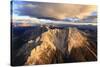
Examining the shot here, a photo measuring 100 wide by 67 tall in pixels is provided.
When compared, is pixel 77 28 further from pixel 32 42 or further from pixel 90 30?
pixel 32 42

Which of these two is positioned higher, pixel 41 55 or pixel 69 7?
pixel 69 7

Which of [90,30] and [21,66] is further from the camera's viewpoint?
[90,30]

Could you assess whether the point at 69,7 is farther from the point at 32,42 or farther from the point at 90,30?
the point at 32,42

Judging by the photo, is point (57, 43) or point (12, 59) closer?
point (12, 59)

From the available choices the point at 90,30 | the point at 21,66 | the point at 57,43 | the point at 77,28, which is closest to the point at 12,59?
the point at 21,66

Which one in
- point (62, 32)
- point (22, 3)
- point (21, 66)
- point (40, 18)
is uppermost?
point (22, 3)

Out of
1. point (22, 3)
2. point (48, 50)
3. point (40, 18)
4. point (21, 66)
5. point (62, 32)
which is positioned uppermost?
point (22, 3)

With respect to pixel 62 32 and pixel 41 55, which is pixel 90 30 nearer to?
pixel 62 32

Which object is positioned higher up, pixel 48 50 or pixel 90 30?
pixel 90 30

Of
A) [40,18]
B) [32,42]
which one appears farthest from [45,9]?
[32,42]
